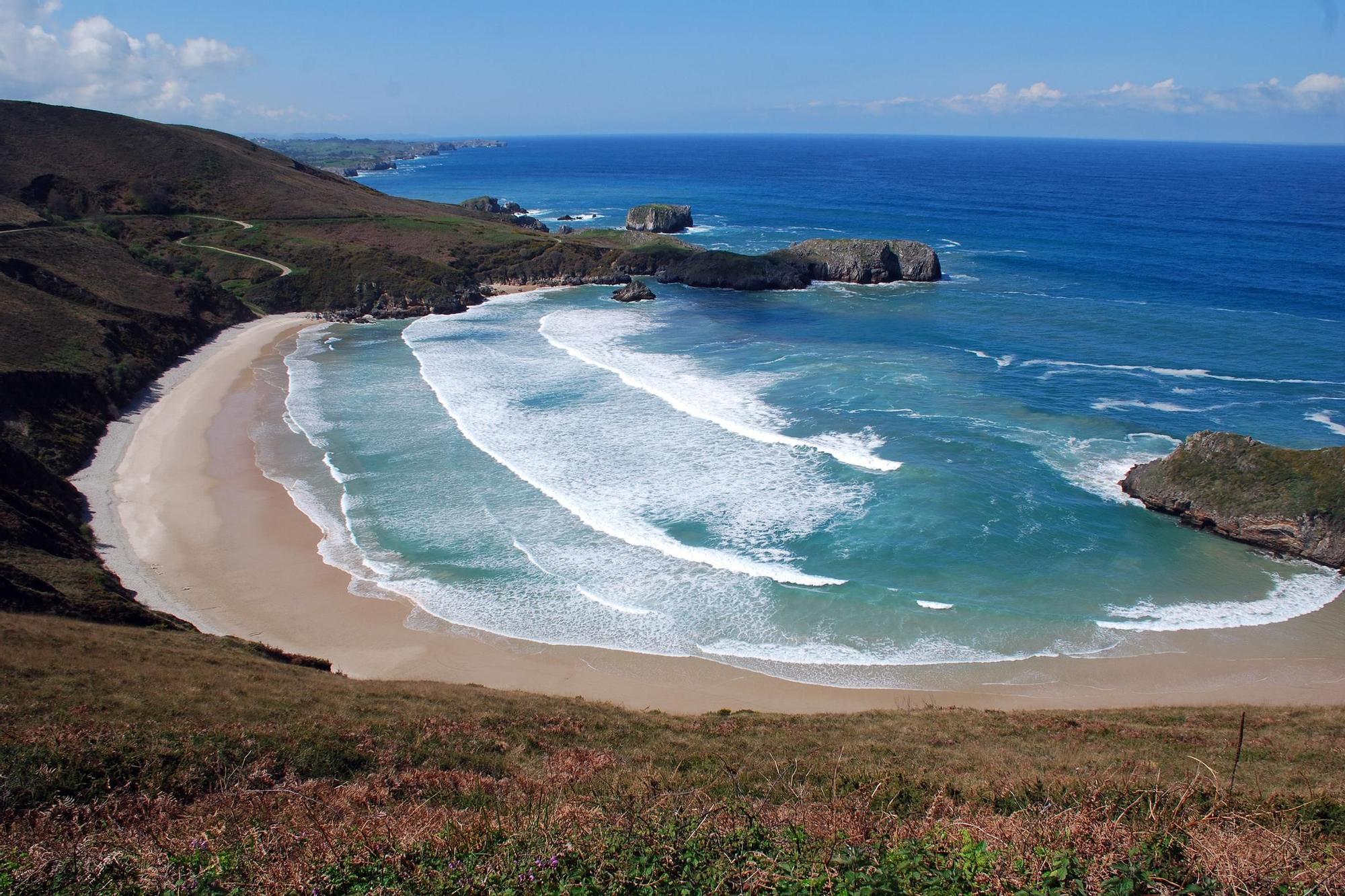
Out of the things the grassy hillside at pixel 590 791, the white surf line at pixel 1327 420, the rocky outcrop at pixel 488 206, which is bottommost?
the grassy hillside at pixel 590 791

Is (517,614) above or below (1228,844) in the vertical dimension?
below

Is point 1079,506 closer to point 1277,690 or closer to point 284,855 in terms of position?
point 1277,690

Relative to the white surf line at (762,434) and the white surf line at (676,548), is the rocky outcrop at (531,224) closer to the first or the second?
the white surf line at (762,434)

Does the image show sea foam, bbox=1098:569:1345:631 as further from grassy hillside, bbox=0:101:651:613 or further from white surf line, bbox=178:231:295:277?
white surf line, bbox=178:231:295:277

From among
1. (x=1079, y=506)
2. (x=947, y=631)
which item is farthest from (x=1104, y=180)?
(x=947, y=631)

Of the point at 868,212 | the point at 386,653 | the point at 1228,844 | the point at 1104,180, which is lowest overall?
the point at 386,653

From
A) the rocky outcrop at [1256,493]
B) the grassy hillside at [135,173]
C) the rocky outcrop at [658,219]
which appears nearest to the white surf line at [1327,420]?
the rocky outcrop at [1256,493]
